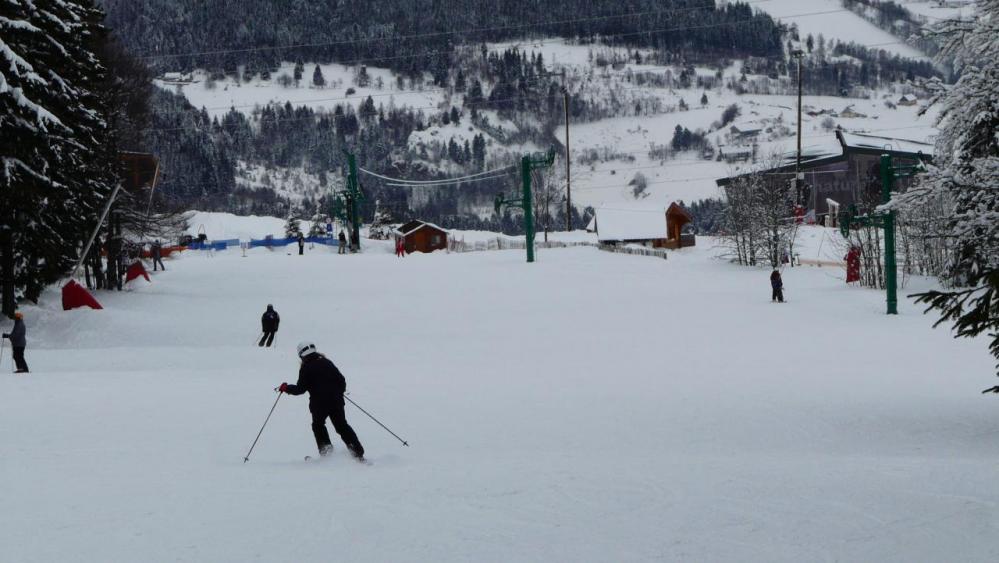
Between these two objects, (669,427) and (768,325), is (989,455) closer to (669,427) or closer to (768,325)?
(669,427)

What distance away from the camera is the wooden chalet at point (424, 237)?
293 feet

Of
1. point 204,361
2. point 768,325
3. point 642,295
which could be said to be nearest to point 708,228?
point 642,295

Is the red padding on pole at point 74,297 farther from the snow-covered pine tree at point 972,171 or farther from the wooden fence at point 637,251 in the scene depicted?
the wooden fence at point 637,251

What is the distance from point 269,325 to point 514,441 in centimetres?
1512

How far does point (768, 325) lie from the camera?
95.1 ft

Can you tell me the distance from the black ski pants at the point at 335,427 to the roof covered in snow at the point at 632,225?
70904 mm

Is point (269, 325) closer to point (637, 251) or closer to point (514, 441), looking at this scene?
point (514, 441)

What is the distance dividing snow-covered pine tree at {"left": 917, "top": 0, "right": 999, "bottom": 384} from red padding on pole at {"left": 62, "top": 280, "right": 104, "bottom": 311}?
24054 millimetres

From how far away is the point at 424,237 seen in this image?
89875 mm

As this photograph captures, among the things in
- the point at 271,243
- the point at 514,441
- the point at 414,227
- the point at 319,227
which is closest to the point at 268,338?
the point at 514,441

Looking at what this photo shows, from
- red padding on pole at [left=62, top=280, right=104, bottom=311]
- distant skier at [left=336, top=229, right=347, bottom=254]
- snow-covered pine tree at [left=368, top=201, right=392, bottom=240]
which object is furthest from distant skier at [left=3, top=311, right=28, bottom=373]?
snow-covered pine tree at [left=368, top=201, right=392, bottom=240]

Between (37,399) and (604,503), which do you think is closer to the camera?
(604,503)

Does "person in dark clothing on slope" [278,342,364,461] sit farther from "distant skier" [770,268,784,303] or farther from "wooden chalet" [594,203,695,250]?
"wooden chalet" [594,203,695,250]

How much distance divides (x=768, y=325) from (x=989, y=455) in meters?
18.2
